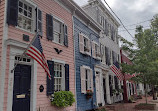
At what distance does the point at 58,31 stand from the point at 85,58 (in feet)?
10.7

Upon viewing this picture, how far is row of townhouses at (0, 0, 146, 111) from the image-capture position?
18.9 ft

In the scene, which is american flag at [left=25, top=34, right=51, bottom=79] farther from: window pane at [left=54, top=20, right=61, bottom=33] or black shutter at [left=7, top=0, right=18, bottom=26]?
window pane at [left=54, top=20, right=61, bottom=33]

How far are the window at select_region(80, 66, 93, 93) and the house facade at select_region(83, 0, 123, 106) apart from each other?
57.6 inches

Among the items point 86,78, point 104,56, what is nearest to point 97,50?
point 104,56

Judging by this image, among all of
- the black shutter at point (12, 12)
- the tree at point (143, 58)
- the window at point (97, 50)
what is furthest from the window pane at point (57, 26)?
the tree at point (143, 58)

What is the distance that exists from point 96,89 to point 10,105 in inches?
324

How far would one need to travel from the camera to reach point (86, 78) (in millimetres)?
11414

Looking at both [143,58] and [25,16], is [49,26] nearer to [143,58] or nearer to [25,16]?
[25,16]

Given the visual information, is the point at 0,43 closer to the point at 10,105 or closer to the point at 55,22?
the point at 10,105

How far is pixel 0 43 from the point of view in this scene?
5.67 meters

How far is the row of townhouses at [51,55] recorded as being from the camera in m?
5.76

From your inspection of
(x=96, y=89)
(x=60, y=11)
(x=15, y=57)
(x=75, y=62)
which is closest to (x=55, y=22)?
(x=60, y=11)

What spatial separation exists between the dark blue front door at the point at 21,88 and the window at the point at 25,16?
1.74 meters

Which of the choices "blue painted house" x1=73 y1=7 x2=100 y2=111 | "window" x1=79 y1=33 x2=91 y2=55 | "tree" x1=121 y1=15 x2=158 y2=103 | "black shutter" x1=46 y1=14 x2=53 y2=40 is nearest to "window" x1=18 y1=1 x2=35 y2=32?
"black shutter" x1=46 y1=14 x2=53 y2=40
